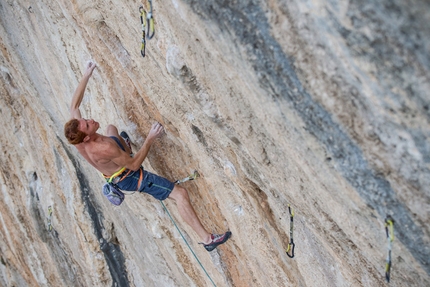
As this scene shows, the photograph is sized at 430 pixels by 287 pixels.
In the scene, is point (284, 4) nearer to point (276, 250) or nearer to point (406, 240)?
point (406, 240)

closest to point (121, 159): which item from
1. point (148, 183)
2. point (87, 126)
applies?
point (87, 126)

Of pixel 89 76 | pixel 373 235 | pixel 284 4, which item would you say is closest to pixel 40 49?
pixel 89 76

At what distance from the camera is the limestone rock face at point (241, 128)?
1.94m

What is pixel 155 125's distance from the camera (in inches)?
161

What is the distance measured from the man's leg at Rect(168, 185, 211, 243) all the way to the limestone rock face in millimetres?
149

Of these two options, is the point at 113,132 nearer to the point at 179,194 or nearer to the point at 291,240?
the point at 179,194

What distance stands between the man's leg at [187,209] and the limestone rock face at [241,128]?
0.15 metres

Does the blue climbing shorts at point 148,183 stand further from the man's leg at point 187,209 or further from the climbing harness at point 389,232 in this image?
the climbing harness at point 389,232

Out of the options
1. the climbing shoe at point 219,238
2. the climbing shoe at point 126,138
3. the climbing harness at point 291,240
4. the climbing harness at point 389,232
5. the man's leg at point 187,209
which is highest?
the climbing harness at point 389,232

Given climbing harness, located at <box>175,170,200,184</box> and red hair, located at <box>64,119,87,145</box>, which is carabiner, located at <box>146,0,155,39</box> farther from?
climbing harness, located at <box>175,170,200,184</box>

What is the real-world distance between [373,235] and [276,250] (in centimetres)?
144

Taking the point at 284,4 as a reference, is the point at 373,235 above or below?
below

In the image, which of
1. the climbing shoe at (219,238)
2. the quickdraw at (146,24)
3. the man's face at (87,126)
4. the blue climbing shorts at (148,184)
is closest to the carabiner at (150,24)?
the quickdraw at (146,24)

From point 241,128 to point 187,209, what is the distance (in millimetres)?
1627
